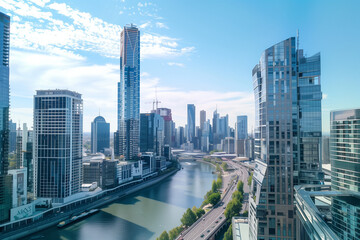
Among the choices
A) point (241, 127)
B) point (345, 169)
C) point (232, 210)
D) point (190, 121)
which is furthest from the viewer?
point (190, 121)

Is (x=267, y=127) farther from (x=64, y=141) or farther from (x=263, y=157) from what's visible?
(x=64, y=141)

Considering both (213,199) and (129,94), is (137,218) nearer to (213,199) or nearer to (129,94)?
(213,199)

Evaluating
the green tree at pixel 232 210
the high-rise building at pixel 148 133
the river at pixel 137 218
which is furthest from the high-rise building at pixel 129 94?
the green tree at pixel 232 210

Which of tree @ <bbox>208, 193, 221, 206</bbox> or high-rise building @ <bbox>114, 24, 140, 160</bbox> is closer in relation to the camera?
tree @ <bbox>208, 193, 221, 206</bbox>

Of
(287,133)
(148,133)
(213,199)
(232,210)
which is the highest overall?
(287,133)

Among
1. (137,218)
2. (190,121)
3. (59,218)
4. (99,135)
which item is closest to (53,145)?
(59,218)

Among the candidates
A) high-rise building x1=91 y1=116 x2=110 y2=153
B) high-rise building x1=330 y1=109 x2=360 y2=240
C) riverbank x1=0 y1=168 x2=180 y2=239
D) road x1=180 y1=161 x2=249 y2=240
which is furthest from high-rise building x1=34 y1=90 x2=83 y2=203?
high-rise building x1=91 y1=116 x2=110 y2=153

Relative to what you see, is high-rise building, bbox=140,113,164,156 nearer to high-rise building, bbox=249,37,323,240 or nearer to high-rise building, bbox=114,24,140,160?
high-rise building, bbox=114,24,140,160
